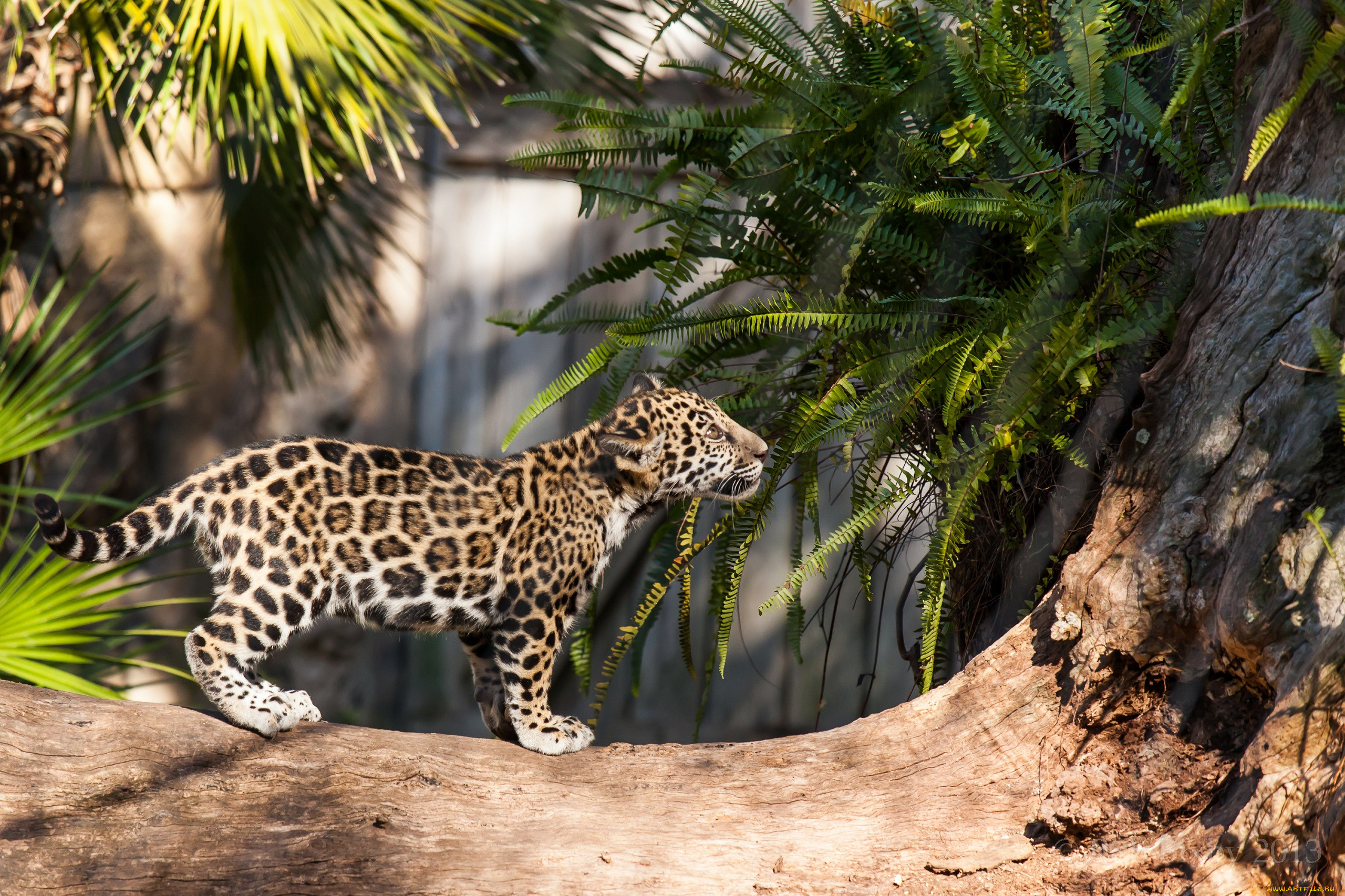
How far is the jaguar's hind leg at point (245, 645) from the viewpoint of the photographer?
2.47 meters

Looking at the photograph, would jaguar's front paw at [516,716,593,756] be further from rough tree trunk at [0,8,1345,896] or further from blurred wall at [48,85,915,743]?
blurred wall at [48,85,915,743]

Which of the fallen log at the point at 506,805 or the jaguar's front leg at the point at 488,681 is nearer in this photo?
the fallen log at the point at 506,805

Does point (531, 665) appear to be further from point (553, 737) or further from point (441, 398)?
point (441, 398)

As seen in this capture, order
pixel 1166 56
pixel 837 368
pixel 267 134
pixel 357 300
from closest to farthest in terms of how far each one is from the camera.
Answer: pixel 1166 56, pixel 837 368, pixel 267 134, pixel 357 300

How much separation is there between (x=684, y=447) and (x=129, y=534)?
4.89 ft

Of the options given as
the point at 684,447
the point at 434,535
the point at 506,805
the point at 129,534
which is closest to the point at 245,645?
the point at 129,534

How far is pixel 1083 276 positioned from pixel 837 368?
25.5 inches

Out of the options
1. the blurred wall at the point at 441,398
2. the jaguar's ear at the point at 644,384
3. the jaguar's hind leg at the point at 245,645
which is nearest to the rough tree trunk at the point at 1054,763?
the jaguar's hind leg at the point at 245,645

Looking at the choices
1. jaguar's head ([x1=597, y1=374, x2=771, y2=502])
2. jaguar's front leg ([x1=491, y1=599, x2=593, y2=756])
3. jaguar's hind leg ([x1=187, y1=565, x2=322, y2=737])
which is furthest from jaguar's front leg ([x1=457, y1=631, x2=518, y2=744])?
jaguar's head ([x1=597, y1=374, x2=771, y2=502])

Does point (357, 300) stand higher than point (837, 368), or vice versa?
point (837, 368)

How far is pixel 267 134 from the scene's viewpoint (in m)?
3.92

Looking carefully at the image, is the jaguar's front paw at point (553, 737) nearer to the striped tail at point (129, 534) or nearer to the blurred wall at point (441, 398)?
the striped tail at point (129, 534)

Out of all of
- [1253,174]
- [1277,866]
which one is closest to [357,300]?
[1253,174]

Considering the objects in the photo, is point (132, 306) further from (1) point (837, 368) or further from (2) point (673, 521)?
(1) point (837, 368)
